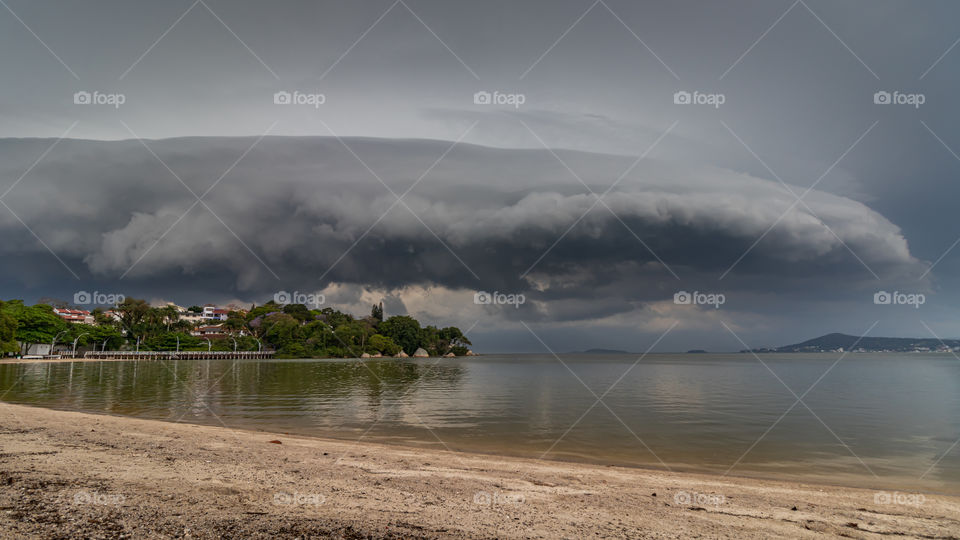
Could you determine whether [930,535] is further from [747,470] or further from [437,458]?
[437,458]

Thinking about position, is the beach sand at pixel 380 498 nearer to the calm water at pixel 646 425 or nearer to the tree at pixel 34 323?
the calm water at pixel 646 425

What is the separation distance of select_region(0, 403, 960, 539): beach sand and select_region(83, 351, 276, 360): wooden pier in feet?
514

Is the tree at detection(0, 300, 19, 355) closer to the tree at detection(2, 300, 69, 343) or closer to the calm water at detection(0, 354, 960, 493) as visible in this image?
the tree at detection(2, 300, 69, 343)

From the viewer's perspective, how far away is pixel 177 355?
15562 cm

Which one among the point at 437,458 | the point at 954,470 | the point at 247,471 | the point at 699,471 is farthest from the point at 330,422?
the point at 954,470

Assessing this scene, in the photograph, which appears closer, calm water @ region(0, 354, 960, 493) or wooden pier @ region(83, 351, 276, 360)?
calm water @ region(0, 354, 960, 493)

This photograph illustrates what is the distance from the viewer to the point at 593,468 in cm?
1398

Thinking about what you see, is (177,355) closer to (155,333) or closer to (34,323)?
(155,333)

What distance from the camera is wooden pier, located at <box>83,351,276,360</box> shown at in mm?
141000

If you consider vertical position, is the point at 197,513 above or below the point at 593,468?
above

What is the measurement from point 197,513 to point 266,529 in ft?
4.60

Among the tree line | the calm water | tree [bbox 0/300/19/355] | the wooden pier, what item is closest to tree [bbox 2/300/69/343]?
the tree line

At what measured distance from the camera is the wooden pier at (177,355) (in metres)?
141

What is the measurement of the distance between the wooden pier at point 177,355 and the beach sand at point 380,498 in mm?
156661
